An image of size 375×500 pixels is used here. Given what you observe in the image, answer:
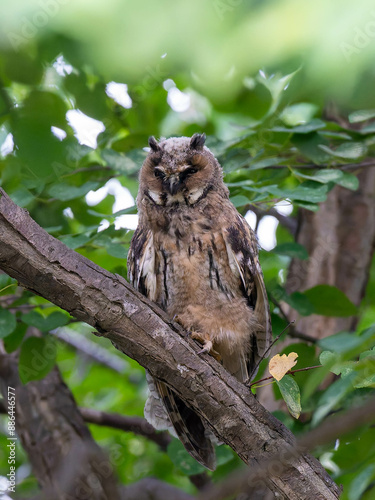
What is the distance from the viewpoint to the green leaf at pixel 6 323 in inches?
88.3

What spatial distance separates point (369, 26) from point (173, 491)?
8.23 feet

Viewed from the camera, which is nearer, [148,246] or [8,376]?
[148,246]

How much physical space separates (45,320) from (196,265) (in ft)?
2.17

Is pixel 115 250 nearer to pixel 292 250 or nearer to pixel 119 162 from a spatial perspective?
pixel 119 162

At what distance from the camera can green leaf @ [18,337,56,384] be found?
8.11 ft

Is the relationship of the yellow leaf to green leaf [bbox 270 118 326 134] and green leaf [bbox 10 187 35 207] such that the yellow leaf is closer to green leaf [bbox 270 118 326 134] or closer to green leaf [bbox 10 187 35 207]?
green leaf [bbox 270 118 326 134]

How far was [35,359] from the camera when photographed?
8.22 feet

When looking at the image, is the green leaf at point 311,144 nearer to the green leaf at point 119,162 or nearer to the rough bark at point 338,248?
the green leaf at point 119,162

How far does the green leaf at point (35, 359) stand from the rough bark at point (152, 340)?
2.65 ft

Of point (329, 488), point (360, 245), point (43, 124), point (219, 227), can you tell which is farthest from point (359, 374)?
A: point (360, 245)

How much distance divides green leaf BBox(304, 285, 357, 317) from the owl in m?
0.29

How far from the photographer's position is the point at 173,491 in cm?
295

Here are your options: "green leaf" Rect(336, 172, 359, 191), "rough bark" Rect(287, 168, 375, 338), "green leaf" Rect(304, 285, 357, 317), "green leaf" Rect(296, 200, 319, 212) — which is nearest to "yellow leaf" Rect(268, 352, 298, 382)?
"green leaf" Rect(296, 200, 319, 212)

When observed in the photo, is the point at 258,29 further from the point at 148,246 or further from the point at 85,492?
the point at 85,492
